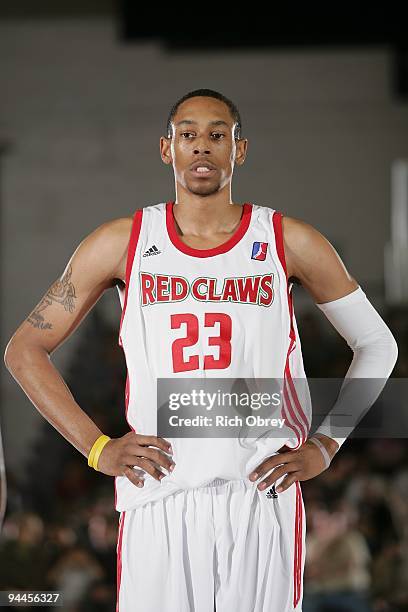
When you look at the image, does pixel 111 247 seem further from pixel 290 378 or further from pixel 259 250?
pixel 290 378

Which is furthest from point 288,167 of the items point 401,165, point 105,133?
point 105,133

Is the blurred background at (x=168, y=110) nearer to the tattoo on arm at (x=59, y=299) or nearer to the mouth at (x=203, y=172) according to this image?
the tattoo on arm at (x=59, y=299)

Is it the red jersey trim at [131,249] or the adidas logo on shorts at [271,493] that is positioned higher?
the red jersey trim at [131,249]

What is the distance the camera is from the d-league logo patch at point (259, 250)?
6.77 feet

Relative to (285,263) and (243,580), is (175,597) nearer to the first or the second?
(243,580)

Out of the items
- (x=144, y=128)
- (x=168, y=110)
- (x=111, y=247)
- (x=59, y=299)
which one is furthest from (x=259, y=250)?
(x=144, y=128)

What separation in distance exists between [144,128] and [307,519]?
4.63 m

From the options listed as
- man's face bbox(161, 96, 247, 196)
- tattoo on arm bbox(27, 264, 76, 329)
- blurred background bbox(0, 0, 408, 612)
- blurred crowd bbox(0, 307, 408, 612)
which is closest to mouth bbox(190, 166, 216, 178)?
man's face bbox(161, 96, 247, 196)

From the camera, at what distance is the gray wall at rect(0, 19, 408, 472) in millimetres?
7598

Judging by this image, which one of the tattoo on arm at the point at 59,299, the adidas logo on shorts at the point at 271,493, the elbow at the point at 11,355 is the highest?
the tattoo on arm at the point at 59,299

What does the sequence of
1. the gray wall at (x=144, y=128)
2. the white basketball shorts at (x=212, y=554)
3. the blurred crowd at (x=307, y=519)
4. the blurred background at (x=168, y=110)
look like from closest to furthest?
1. the white basketball shorts at (x=212, y=554)
2. the blurred crowd at (x=307, y=519)
3. the blurred background at (x=168, y=110)
4. the gray wall at (x=144, y=128)

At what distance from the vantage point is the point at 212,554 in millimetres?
1988

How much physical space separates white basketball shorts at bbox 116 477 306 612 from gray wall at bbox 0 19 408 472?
546cm

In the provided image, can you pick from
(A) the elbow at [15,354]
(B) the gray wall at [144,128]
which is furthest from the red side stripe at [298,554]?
(B) the gray wall at [144,128]
